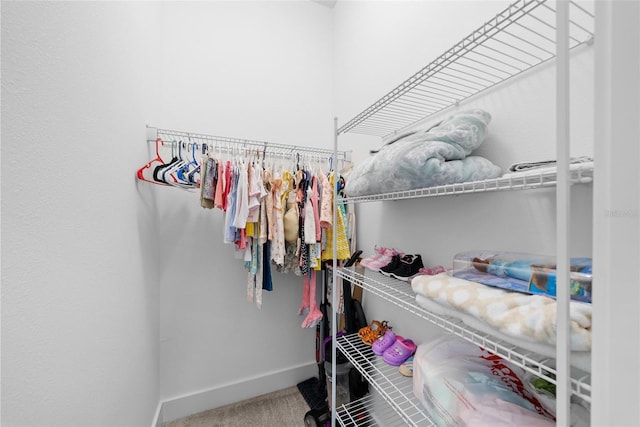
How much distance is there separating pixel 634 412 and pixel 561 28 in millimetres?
635

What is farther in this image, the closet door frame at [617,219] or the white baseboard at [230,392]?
the white baseboard at [230,392]

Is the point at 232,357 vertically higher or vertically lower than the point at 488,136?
lower

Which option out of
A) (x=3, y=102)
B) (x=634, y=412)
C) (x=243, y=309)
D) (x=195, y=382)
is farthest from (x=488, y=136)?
(x=195, y=382)

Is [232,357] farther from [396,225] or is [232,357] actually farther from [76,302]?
[396,225]

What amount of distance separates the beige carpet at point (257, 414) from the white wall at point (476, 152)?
2.79 ft

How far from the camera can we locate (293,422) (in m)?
1.52

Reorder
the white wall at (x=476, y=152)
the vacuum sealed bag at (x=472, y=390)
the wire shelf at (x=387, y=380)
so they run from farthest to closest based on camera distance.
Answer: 1. the wire shelf at (x=387, y=380)
2. the white wall at (x=476, y=152)
3. the vacuum sealed bag at (x=472, y=390)

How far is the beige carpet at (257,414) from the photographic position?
1.51 meters

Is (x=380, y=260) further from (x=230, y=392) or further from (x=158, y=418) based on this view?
(x=158, y=418)

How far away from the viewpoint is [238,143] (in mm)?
1675

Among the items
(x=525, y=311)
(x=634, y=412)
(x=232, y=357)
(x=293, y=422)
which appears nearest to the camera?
(x=634, y=412)

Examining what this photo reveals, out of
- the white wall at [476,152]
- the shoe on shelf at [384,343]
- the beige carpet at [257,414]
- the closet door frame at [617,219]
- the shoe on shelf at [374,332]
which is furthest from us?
the beige carpet at [257,414]

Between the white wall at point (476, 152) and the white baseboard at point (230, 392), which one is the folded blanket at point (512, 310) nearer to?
the white wall at point (476, 152)

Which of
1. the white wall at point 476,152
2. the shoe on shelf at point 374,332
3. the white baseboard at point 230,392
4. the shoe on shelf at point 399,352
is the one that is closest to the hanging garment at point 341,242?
the white wall at point 476,152
